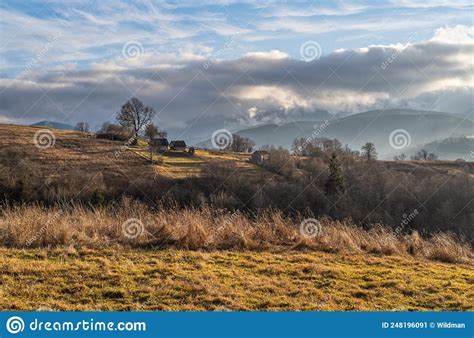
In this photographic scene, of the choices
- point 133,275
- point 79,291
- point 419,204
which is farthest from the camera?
point 419,204

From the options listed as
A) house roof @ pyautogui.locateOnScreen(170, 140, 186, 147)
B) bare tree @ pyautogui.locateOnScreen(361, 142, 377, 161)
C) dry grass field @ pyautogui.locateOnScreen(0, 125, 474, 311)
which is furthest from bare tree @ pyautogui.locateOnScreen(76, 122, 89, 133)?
dry grass field @ pyautogui.locateOnScreen(0, 125, 474, 311)

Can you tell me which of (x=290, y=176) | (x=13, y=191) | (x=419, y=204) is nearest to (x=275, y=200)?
(x=290, y=176)

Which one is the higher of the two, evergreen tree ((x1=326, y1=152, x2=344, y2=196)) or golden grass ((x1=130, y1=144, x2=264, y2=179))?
golden grass ((x1=130, y1=144, x2=264, y2=179))

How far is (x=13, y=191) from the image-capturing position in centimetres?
4122

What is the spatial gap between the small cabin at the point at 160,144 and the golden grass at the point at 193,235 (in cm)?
6341

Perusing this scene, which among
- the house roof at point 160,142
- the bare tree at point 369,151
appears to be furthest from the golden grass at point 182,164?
the bare tree at point 369,151

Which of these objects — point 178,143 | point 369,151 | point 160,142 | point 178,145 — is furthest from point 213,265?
point 178,143

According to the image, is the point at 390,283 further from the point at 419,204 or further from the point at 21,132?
the point at 21,132

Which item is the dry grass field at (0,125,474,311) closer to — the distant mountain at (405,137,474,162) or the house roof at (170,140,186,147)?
the house roof at (170,140,186,147)

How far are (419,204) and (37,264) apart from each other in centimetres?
4573

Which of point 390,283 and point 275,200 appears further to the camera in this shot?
point 275,200

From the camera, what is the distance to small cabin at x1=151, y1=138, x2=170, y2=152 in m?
74.9

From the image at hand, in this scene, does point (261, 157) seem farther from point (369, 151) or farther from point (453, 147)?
point (453, 147)

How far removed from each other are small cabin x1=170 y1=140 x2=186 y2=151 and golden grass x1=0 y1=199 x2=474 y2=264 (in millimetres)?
70864
